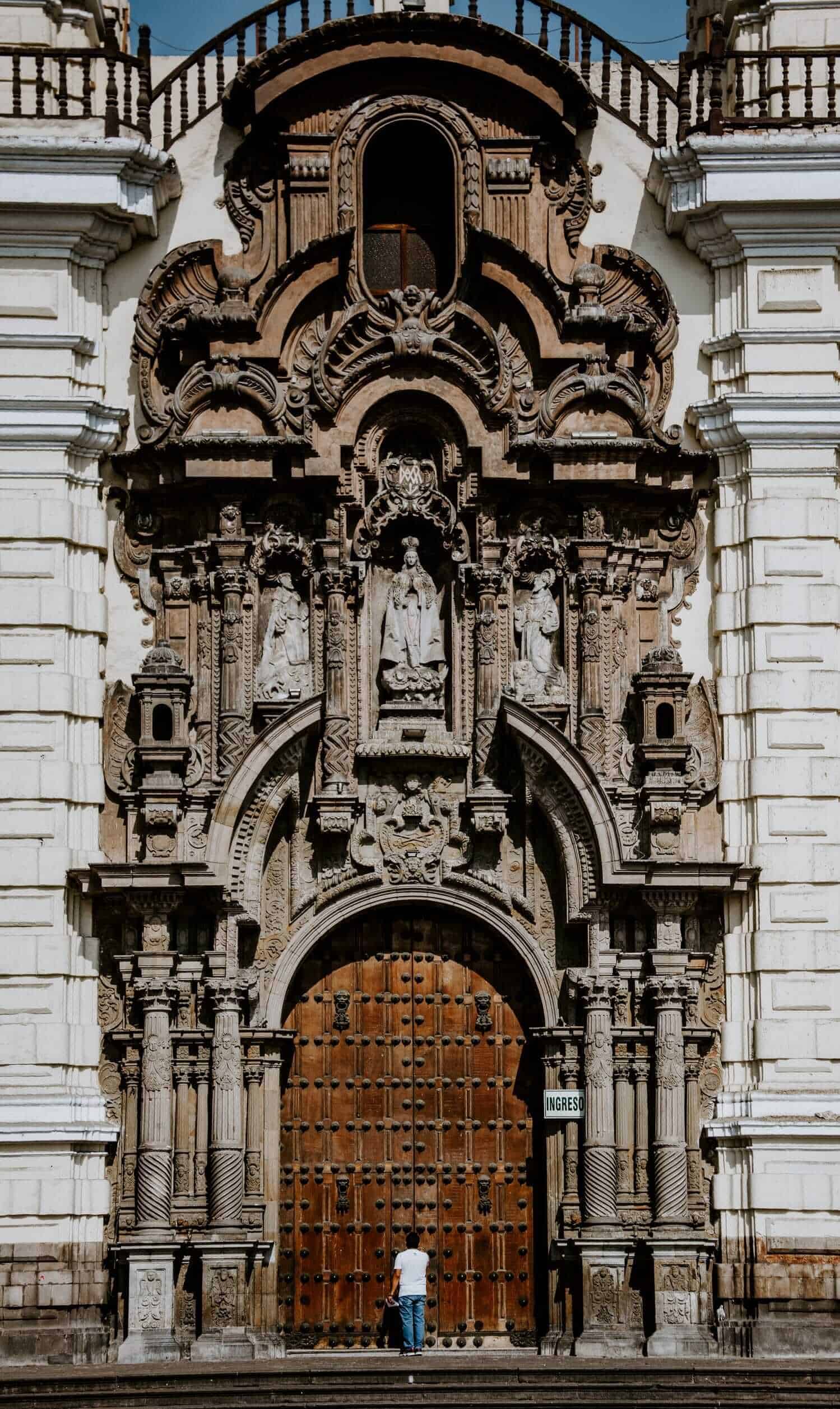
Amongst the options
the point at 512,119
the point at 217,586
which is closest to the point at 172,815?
the point at 217,586

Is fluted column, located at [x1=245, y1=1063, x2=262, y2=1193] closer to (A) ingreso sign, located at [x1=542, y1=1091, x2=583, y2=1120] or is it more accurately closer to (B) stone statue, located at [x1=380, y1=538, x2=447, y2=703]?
(A) ingreso sign, located at [x1=542, y1=1091, x2=583, y2=1120]

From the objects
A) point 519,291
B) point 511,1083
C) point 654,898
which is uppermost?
point 519,291

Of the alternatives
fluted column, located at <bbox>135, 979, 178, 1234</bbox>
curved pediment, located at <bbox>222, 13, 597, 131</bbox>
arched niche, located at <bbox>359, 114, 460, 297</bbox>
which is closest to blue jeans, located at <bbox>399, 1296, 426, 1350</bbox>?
fluted column, located at <bbox>135, 979, 178, 1234</bbox>

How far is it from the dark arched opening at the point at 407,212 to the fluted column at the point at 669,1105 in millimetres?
6366

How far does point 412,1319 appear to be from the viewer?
2120 centimetres

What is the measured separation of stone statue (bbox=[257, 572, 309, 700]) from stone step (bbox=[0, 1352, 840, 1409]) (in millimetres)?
5564

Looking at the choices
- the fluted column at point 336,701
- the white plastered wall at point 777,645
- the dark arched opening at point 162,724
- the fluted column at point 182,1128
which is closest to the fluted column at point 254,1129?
the fluted column at point 182,1128


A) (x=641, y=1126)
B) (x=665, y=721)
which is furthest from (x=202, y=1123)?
(x=665, y=721)

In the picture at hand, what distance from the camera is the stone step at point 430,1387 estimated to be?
19.9 m

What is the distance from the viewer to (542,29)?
2342 cm

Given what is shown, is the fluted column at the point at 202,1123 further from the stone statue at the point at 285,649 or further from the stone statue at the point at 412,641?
the stone statue at the point at 412,641

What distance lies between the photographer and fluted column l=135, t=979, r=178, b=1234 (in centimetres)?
2150

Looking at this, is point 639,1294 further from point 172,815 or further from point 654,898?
point 172,815

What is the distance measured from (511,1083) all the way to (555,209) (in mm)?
7456
